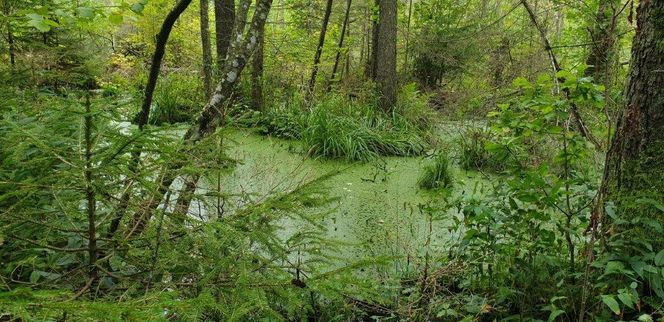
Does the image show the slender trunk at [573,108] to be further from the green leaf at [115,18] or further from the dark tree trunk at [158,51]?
the green leaf at [115,18]

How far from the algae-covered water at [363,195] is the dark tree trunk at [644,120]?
840 mm

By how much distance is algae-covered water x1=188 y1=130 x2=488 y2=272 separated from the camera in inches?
115

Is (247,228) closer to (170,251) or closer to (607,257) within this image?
(170,251)

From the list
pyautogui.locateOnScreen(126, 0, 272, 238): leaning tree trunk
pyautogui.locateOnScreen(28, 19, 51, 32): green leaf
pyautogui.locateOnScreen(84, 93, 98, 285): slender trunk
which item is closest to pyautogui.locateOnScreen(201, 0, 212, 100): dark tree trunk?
pyautogui.locateOnScreen(126, 0, 272, 238): leaning tree trunk

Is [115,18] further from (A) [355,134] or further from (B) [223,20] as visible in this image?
(B) [223,20]

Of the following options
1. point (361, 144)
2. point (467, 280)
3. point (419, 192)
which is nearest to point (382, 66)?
point (361, 144)

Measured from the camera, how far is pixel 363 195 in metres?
3.98

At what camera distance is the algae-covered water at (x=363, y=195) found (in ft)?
9.56

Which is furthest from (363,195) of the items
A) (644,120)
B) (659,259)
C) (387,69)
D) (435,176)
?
(387,69)

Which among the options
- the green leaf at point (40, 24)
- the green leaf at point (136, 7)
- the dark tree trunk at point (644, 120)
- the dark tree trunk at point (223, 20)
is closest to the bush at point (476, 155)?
the dark tree trunk at point (644, 120)

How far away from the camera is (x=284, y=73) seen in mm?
7211

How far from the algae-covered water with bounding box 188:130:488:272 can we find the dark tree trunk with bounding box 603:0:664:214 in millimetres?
840

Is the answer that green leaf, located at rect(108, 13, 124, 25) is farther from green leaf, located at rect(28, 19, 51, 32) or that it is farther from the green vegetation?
green leaf, located at rect(28, 19, 51, 32)

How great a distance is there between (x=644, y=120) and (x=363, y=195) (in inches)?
94.8
